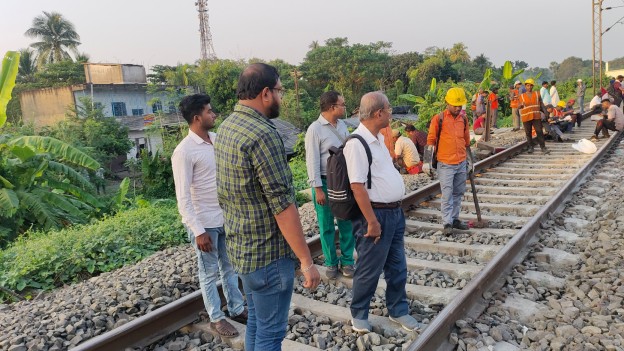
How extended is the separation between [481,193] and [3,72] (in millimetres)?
9718

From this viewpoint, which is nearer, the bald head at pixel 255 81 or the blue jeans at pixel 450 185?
the bald head at pixel 255 81

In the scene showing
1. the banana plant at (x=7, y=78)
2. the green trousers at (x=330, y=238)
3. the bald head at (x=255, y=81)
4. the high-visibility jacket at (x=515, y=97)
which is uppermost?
the banana plant at (x=7, y=78)

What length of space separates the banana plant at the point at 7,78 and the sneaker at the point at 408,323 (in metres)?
9.50

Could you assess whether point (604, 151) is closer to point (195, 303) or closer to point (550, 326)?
point (550, 326)

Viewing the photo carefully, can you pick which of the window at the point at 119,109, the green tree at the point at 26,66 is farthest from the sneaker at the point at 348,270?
the green tree at the point at 26,66

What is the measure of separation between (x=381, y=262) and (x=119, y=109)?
32.4 meters

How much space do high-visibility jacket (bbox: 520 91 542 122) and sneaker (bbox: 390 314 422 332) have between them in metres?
9.09

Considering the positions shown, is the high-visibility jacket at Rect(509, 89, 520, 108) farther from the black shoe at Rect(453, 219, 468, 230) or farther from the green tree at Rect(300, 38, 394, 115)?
the green tree at Rect(300, 38, 394, 115)

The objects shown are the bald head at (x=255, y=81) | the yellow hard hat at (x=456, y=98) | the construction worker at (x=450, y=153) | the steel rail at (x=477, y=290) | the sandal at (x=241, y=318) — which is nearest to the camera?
the bald head at (x=255, y=81)

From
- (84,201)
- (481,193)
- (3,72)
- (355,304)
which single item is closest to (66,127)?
(84,201)

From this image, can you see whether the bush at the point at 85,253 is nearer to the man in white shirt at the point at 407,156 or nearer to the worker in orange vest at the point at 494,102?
the man in white shirt at the point at 407,156

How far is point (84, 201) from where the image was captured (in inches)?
483

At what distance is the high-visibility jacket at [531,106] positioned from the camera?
1104cm

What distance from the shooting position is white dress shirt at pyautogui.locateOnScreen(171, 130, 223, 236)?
3.30 m
